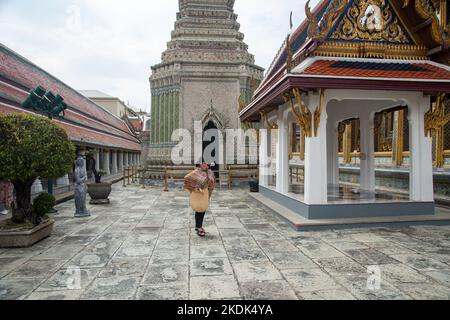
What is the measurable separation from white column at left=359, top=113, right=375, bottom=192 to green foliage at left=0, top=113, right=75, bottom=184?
8584 millimetres

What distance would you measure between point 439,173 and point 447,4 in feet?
15.8

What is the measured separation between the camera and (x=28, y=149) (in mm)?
5648

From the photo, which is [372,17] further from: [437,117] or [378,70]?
[437,117]

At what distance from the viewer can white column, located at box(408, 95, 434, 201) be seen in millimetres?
7316

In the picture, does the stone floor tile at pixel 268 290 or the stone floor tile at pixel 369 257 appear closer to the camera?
the stone floor tile at pixel 268 290

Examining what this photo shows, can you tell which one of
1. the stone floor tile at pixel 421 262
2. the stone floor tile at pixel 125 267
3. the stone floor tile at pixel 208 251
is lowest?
the stone floor tile at pixel 208 251

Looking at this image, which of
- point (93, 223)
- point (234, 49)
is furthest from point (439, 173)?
point (234, 49)

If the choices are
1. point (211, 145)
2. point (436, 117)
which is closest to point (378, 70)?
point (436, 117)

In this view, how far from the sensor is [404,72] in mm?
6844

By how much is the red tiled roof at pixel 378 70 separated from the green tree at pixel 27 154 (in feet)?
17.6

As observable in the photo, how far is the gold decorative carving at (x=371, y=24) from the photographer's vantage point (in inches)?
294

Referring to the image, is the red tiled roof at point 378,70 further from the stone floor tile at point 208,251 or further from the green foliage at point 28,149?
the green foliage at point 28,149

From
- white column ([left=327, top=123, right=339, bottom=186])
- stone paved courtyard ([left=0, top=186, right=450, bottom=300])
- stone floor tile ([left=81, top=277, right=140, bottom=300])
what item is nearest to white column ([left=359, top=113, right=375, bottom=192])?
white column ([left=327, top=123, right=339, bottom=186])

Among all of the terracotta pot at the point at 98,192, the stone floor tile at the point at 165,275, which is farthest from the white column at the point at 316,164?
the terracotta pot at the point at 98,192
